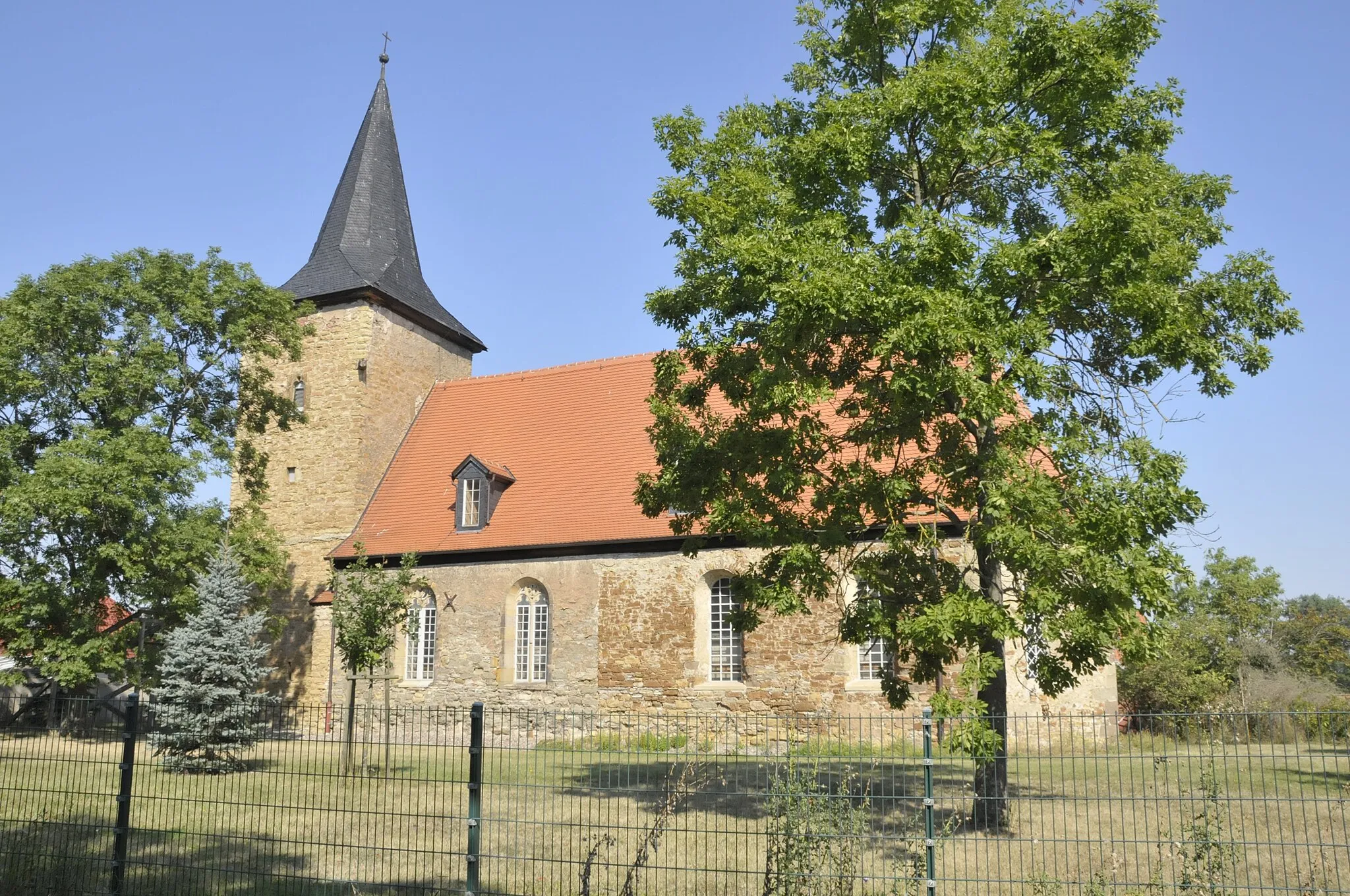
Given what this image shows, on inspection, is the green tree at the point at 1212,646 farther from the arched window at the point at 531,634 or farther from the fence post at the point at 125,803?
the arched window at the point at 531,634

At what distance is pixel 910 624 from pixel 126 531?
670 inches

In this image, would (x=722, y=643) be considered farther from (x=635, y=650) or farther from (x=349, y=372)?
(x=349, y=372)

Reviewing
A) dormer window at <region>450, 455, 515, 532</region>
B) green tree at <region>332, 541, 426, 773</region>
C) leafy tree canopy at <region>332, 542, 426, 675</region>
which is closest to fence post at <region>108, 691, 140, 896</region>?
green tree at <region>332, 541, 426, 773</region>

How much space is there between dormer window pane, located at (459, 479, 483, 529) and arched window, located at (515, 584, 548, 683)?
213 centimetres

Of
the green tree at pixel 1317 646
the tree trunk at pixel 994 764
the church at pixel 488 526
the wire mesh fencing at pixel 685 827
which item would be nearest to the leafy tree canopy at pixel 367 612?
the church at pixel 488 526

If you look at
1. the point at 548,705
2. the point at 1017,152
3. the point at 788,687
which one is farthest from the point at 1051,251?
the point at 548,705

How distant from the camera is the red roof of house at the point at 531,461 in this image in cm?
2219

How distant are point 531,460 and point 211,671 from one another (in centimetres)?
876

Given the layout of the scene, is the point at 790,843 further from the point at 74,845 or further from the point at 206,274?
the point at 206,274

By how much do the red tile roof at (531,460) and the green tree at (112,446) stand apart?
3.37 metres

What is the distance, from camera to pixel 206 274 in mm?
22750

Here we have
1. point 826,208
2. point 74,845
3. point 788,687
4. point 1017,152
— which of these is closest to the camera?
point 74,845

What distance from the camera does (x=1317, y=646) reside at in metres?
42.2

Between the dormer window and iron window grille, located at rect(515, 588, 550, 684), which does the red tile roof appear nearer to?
the dormer window
